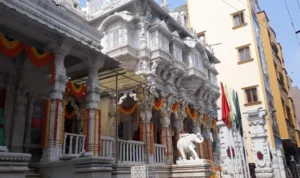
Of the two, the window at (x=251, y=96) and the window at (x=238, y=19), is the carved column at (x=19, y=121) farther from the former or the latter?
the window at (x=238, y=19)

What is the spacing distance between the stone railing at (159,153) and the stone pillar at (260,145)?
15.8 feet

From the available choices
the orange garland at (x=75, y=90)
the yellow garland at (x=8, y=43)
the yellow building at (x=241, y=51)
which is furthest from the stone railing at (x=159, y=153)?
the yellow building at (x=241, y=51)

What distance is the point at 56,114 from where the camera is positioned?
8773 mm

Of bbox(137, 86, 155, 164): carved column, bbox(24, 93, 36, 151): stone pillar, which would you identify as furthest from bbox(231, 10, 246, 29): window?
bbox(24, 93, 36, 151): stone pillar

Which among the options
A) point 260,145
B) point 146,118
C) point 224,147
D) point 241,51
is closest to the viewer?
point 146,118

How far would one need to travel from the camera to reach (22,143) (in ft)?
34.6

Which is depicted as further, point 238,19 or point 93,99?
point 238,19

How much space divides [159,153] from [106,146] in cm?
381

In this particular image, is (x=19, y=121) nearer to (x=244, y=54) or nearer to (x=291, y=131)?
(x=244, y=54)

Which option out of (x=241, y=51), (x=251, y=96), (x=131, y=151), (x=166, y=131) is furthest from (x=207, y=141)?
(x=241, y=51)

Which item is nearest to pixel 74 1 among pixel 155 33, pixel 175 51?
pixel 155 33

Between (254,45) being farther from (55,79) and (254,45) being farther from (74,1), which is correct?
(55,79)

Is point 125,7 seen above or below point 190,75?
above

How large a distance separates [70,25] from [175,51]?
25.6ft
